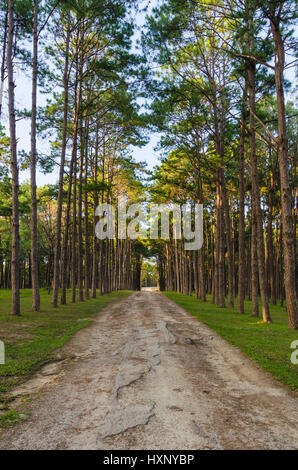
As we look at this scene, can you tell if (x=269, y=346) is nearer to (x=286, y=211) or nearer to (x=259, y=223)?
(x=286, y=211)

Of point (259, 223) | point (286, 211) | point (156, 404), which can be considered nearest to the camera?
point (156, 404)

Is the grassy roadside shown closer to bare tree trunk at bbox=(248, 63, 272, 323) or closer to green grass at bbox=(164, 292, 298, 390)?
green grass at bbox=(164, 292, 298, 390)

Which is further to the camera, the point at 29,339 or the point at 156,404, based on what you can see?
the point at 29,339

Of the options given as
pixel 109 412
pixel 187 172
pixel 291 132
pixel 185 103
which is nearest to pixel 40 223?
pixel 187 172

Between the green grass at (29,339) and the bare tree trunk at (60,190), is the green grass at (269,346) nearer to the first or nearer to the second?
the green grass at (29,339)

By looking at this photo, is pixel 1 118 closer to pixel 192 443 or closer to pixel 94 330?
pixel 94 330

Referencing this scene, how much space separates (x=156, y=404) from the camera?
4.35 metres

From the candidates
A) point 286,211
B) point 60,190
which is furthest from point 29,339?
point 60,190

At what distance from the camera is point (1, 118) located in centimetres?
1606

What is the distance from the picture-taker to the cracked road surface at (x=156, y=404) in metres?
3.46

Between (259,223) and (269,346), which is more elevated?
(259,223)

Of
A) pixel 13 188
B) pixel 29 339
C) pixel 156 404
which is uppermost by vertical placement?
pixel 13 188

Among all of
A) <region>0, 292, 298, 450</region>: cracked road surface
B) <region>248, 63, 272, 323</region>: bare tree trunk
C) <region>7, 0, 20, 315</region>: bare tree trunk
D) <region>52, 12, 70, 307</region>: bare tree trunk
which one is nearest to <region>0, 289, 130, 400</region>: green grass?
<region>0, 292, 298, 450</region>: cracked road surface

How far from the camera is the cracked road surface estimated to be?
3457 mm
